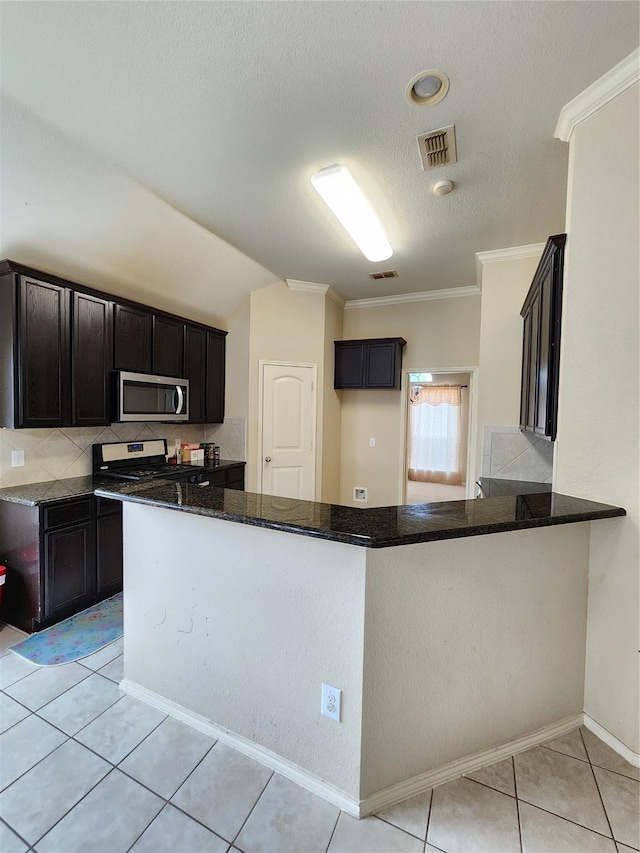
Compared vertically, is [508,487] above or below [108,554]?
above

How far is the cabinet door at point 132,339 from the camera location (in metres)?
3.09

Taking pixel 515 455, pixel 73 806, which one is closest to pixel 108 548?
pixel 73 806

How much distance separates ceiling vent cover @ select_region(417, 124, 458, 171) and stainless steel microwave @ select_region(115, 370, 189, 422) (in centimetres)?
271

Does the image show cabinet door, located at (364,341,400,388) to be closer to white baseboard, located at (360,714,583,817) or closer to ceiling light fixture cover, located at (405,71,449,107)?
ceiling light fixture cover, located at (405,71,449,107)

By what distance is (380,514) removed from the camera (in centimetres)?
134

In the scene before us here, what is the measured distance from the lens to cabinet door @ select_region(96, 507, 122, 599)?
268 centimetres

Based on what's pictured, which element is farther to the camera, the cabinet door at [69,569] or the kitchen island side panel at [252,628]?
the cabinet door at [69,569]

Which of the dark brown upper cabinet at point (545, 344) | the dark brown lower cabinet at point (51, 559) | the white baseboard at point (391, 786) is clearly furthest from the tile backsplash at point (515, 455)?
the dark brown lower cabinet at point (51, 559)

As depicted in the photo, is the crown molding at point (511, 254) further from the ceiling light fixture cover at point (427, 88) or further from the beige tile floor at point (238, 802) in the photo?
the beige tile floor at point (238, 802)

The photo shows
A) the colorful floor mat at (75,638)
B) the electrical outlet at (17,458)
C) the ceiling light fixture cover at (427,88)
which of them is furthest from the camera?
the electrical outlet at (17,458)

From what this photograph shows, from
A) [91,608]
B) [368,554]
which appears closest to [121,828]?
[368,554]

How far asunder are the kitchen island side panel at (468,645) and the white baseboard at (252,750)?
12 centimetres

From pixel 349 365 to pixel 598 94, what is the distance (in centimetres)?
312

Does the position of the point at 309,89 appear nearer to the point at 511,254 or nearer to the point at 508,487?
the point at 511,254
